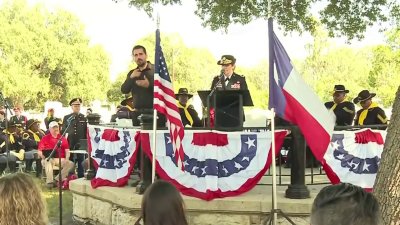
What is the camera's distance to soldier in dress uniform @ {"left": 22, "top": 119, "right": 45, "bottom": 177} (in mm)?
13867

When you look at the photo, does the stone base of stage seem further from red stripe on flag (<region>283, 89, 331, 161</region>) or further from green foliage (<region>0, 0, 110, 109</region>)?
green foliage (<region>0, 0, 110, 109</region>)

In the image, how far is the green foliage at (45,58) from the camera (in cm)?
4759

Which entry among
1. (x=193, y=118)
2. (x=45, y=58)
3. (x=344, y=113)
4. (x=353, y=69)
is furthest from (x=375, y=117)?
(x=353, y=69)

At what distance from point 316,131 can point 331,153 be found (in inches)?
55.7

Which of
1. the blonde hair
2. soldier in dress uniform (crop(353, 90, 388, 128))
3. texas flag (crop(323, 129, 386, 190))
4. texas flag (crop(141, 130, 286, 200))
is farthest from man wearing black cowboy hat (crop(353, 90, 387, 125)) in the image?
the blonde hair

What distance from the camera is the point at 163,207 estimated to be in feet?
9.18

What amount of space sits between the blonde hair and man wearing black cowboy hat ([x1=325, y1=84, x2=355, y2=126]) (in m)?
8.04

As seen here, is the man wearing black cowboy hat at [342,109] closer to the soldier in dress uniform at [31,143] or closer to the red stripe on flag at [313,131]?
the red stripe on flag at [313,131]

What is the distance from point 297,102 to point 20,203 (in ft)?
11.2

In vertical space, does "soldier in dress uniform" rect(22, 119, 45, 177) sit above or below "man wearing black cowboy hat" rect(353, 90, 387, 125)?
below

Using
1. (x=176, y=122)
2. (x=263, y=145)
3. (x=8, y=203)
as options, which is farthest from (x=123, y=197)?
(x=8, y=203)

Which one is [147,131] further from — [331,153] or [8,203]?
[8,203]

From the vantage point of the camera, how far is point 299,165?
641 centimetres

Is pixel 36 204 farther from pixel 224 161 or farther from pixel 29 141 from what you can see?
pixel 29 141
